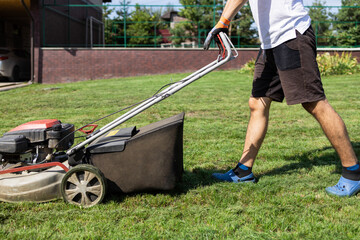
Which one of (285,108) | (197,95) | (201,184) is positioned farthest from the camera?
(197,95)

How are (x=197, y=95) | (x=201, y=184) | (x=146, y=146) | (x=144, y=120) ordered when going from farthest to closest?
(x=197, y=95) → (x=144, y=120) → (x=201, y=184) → (x=146, y=146)

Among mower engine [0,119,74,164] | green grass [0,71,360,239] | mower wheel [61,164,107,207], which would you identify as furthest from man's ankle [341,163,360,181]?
mower engine [0,119,74,164]

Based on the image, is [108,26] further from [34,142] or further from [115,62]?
[34,142]

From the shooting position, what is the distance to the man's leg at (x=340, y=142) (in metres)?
2.45

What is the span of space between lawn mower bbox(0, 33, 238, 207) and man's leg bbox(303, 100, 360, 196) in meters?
0.69

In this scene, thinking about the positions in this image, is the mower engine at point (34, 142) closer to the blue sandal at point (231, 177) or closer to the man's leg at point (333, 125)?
the blue sandal at point (231, 177)

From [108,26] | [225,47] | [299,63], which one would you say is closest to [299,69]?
[299,63]

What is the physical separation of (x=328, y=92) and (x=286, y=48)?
6.16 m

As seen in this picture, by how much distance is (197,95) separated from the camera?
807 cm

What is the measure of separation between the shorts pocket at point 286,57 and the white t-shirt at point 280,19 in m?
0.05

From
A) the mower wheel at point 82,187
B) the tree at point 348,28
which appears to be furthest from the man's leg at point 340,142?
the tree at point 348,28

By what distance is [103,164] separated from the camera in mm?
2479

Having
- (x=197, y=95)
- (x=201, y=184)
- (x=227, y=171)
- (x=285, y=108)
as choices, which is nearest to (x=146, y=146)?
(x=201, y=184)

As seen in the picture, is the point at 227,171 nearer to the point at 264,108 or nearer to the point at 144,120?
the point at 264,108
